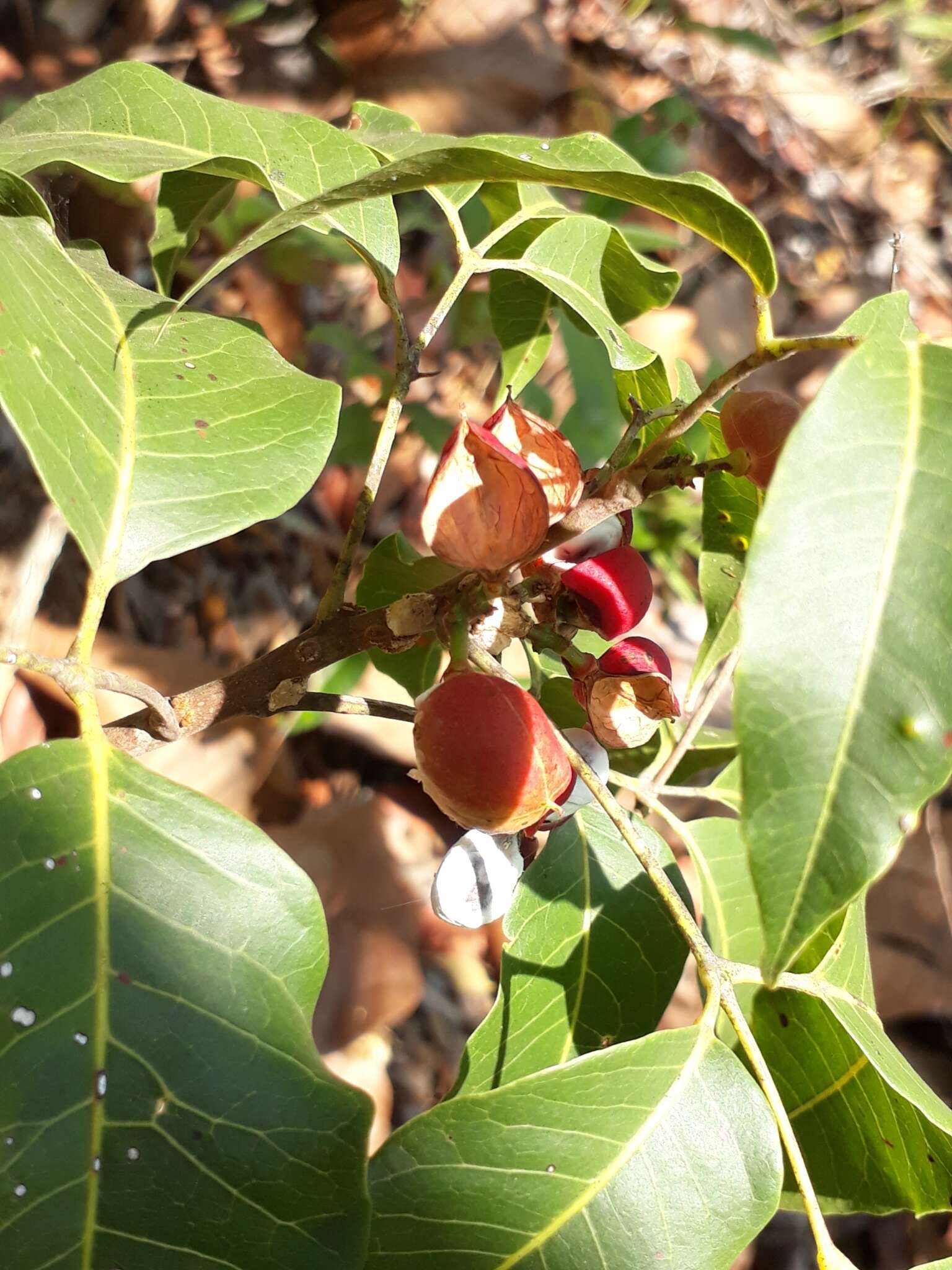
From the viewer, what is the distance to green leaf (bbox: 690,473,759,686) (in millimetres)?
1054

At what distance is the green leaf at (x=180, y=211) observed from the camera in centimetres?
101

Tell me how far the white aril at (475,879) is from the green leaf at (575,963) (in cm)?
11

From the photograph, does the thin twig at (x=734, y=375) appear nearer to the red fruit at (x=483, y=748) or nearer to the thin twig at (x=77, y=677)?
the red fruit at (x=483, y=748)

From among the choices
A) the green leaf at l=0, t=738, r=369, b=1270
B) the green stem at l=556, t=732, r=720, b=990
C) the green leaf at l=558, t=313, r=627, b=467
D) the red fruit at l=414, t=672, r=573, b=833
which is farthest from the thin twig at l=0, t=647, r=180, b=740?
the green leaf at l=558, t=313, r=627, b=467

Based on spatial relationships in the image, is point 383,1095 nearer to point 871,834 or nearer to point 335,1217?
point 335,1217

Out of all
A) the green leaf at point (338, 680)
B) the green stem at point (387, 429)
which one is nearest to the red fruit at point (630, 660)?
the green stem at point (387, 429)

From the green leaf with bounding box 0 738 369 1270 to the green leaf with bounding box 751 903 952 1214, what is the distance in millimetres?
450

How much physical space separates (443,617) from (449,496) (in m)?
0.12

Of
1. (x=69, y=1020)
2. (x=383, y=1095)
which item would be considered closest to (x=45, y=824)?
(x=69, y=1020)

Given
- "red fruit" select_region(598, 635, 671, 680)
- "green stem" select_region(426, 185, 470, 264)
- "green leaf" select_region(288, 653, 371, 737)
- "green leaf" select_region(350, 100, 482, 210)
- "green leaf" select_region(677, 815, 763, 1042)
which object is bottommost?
"green leaf" select_region(288, 653, 371, 737)

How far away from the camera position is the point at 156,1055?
1.90 feet

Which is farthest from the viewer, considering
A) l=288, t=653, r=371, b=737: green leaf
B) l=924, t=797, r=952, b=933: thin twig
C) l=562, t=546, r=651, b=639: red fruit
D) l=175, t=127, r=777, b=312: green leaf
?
l=924, t=797, r=952, b=933: thin twig

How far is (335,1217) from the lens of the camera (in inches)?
23.1

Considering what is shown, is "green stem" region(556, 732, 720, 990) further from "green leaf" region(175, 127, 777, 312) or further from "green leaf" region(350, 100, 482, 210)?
"green leaf" region(350, 100, 482, 210)
